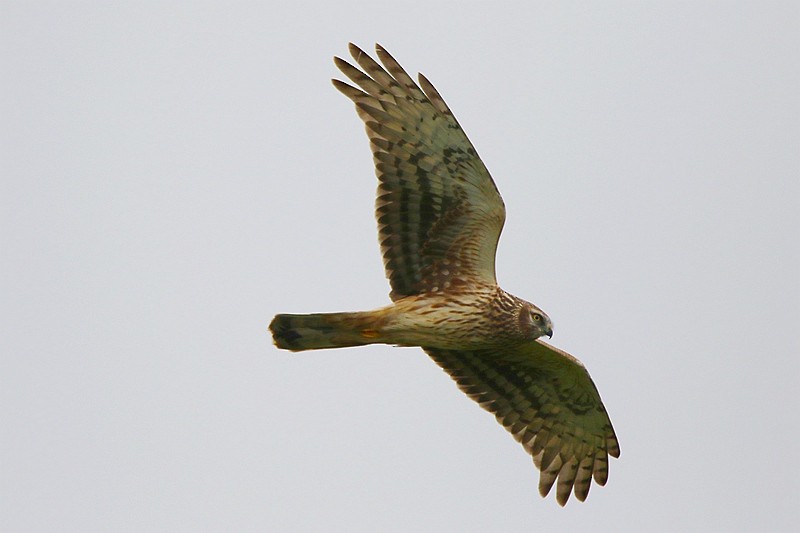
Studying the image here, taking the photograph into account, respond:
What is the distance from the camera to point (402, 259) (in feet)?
39.7

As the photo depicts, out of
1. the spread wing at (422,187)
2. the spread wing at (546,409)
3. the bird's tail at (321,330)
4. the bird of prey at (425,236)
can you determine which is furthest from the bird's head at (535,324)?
the bird's tail at (321,330)

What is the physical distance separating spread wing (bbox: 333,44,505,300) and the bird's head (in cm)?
50

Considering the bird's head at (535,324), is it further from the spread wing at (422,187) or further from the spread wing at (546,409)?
the spread wing at (546,409)

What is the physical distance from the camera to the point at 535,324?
460 inches

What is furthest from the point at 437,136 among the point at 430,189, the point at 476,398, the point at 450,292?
the point at 476,398

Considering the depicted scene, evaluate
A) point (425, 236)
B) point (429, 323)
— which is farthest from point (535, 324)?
point (425, 236)

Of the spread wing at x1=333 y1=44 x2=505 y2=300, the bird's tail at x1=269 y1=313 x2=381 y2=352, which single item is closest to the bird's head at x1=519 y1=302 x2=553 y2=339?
the spread wing at x1=333 y1=44 x2=505 y2=300

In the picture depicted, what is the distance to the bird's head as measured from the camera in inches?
460

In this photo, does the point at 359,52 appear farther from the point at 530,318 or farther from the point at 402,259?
the point at 530,318

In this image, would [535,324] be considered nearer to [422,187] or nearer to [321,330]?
A: [422,187]

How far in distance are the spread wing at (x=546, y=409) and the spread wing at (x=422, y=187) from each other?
1169 mm

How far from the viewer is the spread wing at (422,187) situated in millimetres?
11742

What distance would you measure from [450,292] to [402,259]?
525 millimetres

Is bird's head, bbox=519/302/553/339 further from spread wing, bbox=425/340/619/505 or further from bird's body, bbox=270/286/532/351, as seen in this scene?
spread wing, bbox=425/340/619/505
